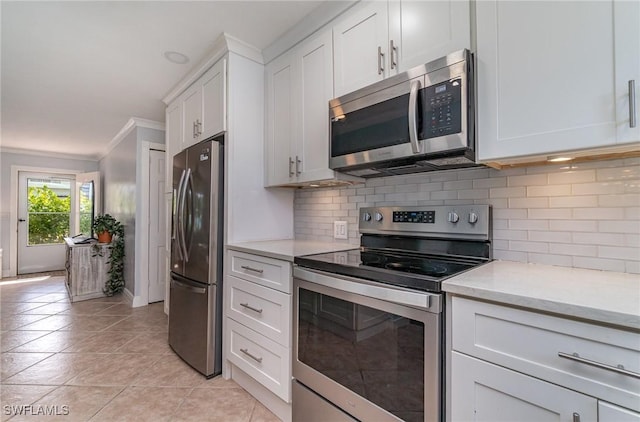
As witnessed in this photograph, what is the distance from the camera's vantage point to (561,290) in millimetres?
897

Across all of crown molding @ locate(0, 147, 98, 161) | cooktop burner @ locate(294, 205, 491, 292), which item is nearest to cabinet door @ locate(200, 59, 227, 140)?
cooktop burner @ locate(294, 205, 491, 292)

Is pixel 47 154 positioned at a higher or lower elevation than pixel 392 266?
higher

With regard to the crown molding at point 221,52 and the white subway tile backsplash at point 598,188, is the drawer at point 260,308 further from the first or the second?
the crown molding at point 221,52

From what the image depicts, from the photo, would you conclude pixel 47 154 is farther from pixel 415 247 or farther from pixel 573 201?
pixel 573 201

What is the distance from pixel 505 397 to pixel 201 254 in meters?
1.89

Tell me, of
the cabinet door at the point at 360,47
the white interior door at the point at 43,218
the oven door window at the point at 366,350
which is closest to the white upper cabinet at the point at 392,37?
the cabinet door at the point at 360,47

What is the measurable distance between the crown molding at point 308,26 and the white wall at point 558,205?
1.08m

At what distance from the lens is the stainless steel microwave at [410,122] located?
4.02 ft

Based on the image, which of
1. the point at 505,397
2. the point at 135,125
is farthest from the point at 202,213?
the point at 135,125

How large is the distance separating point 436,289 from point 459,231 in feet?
1.94

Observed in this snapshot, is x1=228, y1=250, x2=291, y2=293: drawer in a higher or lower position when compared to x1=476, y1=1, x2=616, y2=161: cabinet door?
lower

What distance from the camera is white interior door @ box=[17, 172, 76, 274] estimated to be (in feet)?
18.9

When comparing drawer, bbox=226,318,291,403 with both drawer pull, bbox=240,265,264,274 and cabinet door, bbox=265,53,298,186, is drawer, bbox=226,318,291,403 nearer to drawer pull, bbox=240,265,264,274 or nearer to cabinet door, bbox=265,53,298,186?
drawer pull, bbox=240,265,264,274

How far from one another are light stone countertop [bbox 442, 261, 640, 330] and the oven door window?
0.26 metres
